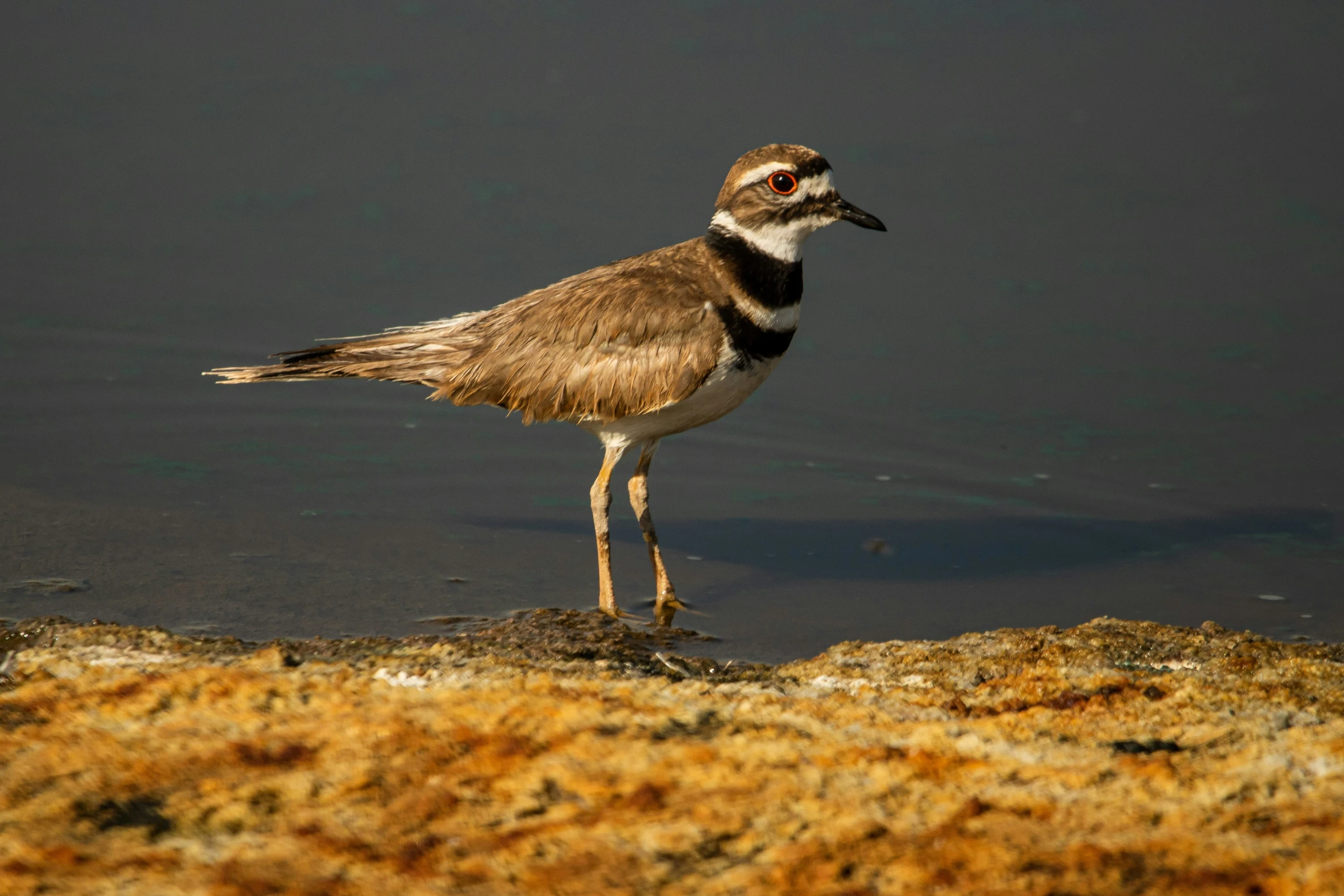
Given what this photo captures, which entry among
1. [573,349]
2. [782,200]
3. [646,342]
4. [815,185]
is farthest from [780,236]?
[573,349]

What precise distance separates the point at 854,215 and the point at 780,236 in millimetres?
422

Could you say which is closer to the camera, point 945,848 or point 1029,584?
point 945,848

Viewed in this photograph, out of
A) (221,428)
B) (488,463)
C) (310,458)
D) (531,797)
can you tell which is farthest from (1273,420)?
(531,797)

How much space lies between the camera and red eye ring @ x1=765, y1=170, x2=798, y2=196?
6.89 metres

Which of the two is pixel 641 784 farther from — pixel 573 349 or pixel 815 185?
pixel 815 185

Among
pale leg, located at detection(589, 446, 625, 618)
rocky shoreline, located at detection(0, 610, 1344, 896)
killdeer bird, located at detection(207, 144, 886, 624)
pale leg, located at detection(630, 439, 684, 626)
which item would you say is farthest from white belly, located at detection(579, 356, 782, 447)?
rocky shoreline, located at detection(0, 610, 1344, 896)

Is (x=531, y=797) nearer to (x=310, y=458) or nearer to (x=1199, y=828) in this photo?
(x=1199, y=828)

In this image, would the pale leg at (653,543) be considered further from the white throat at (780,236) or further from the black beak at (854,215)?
the black beak at (854,215)

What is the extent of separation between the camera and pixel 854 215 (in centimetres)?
698

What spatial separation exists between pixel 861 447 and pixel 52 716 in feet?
20.9

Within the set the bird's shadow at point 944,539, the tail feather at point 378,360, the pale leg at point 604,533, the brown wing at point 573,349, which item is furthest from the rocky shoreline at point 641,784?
the bird's shadow at point 944,539

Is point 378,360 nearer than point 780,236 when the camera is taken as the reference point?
No

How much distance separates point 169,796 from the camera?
2555 mm

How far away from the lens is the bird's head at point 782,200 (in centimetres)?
689
